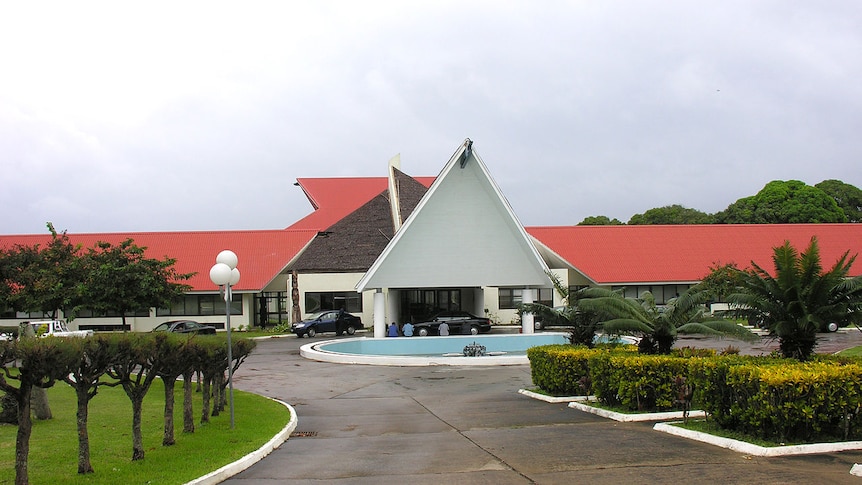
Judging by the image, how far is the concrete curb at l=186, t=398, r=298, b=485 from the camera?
903 centimetres

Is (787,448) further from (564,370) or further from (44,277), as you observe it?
(44,277)

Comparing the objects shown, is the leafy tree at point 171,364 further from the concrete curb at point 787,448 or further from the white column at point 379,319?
the white column at point 379,319

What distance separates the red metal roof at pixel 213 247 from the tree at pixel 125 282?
6566mm

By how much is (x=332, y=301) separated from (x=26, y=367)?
35.5 m

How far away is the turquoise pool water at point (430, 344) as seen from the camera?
29.8 metres

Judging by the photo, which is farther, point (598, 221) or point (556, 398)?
point (598, 221)

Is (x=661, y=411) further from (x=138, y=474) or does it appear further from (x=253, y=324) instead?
(x=253, y=324)

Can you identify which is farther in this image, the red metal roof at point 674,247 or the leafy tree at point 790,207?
the leafy tree at point 790,207

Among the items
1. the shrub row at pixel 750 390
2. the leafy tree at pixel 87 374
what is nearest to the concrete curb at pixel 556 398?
the shrub row at pixel 750 390

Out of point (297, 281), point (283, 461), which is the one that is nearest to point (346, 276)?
point (297, 281)

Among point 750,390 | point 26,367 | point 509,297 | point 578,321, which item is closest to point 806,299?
point 750,390

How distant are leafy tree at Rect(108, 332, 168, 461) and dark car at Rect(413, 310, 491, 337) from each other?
24.7m

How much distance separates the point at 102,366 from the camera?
358 inches

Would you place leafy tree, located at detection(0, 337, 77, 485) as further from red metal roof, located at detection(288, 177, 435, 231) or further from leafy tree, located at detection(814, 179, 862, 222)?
leafy tree, located at detection(814, 179, 862, 222)
